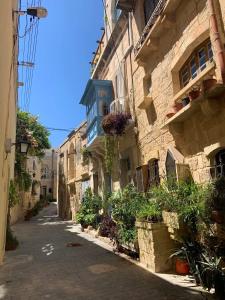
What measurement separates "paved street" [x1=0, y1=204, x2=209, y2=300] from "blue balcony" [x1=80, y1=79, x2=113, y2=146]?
18.5ft

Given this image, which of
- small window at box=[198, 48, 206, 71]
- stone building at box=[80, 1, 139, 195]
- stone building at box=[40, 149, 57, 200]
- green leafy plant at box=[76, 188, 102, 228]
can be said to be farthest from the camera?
stone building at box=[40, 149, 57, 200]

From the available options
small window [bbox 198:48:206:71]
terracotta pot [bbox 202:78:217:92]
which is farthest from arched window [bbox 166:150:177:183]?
small window [bbox 198:48:206:71]

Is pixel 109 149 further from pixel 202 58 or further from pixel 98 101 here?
pixel 202 58

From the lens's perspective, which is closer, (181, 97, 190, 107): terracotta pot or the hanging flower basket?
(181, 97, 190, 107): terracotta pot

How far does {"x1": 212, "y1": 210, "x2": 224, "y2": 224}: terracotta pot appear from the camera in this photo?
4.93m

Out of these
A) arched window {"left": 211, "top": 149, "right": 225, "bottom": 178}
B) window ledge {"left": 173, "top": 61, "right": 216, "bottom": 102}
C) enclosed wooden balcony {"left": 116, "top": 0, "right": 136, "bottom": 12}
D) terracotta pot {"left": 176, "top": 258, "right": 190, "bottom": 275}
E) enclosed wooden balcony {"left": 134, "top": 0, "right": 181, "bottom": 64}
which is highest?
enclosed wooden balcony {"left": 116, "top": 0, "right": 136, "bottom": 12}

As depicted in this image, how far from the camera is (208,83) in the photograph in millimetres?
5668

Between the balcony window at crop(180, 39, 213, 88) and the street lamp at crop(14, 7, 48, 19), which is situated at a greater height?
the street lamp at crop(14, 7, 48, 19)

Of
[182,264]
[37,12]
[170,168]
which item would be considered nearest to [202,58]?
[170,168]

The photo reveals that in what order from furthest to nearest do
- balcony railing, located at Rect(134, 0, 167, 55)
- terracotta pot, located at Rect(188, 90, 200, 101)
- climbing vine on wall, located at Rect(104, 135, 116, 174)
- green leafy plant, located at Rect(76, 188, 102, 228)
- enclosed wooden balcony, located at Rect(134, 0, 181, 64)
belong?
green leafy plant, located at Rect(76, 188, 102, 228), climbing vine on wall, located at Rect(104, 135, 116, 174), balcony railing, located at Rect(134, 0, 167, 55), enclosed wooden balcony, located at Rect(134, 0, 181, 64), terracotta pot, located at Rect(188, 90, 200, 101)

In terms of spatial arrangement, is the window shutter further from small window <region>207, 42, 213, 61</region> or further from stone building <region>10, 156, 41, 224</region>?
stone building <region>10, 156, 41, 224</region>

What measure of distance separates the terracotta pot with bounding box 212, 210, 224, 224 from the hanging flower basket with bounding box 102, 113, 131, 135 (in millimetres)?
6296

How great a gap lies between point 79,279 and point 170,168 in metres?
3.43

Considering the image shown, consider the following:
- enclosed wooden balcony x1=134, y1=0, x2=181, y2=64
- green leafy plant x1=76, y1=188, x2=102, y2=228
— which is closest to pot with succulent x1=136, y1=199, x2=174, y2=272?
enclosed wooden balcony x1=134, y1=0, x2=181, y2=64
